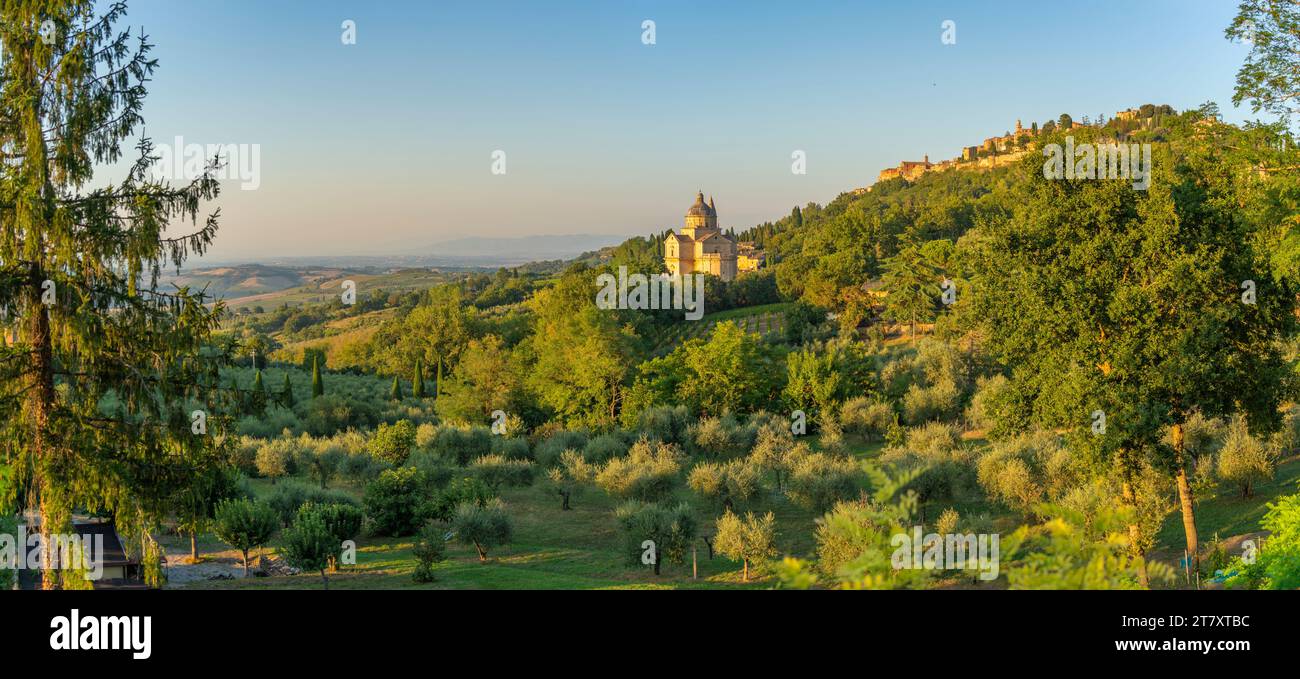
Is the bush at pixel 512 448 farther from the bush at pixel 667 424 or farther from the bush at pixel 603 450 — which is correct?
the bush at pixel 667 424

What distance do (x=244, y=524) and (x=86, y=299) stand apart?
10.1 metres

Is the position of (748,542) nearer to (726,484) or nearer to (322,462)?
(726,484)

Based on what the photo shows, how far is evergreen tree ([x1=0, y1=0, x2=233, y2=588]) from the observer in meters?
11.6

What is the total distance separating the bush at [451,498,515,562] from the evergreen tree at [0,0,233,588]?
9638 millimetres

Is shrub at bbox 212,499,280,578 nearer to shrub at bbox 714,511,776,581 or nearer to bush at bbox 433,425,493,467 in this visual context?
shrub at bbox 714,511,776,581

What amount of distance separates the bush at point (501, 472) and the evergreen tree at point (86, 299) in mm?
18646

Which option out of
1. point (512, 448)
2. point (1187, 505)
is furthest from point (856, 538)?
point (512, 448)

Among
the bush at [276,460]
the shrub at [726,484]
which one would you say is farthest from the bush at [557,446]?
the bush at [276,460]

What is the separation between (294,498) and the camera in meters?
24.7

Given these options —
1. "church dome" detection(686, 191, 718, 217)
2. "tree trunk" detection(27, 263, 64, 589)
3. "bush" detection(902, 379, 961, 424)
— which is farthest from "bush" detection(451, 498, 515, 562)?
"church dome" detection(686, 191, 718, 217)


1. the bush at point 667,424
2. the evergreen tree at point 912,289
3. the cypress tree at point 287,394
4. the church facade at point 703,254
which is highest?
the church facade at point 703,254

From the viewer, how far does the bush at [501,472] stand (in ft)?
103

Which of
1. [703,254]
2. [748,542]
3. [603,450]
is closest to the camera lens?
[748,542]
